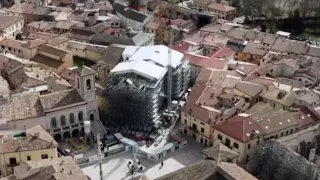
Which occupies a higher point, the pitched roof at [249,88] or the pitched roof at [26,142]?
the pitched roof at [249,88]

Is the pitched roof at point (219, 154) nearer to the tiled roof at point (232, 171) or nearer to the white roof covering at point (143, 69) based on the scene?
the tiled roof at point (232, 171)

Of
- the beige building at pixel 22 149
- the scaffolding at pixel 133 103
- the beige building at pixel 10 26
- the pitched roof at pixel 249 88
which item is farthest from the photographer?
the beige building at pixel 10 26

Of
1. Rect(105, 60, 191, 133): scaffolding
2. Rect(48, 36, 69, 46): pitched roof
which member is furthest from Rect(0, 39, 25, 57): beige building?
Rect(105, 60, 191, 133): scaffolding

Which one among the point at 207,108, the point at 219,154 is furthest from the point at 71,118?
the point at 219,154

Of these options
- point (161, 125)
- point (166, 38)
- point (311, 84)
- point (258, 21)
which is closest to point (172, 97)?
point (161, 125)

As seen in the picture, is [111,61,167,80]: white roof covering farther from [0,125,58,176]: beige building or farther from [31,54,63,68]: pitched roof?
[0,125,58,176]: beige building

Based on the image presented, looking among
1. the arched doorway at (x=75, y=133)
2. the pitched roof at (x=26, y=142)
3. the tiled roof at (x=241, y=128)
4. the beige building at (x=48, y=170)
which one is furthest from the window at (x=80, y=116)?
the tiled roof at (x=241, y=128)
